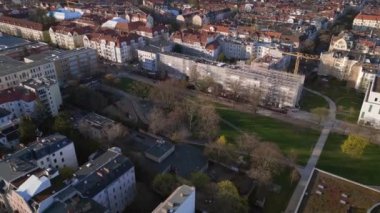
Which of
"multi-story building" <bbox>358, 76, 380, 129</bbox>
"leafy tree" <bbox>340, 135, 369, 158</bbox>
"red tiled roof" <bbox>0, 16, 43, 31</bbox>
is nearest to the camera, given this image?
"leafy tree" <bbox>340, 135, 369, 158</bbox>

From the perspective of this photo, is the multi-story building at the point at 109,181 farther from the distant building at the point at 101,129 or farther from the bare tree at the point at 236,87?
the bare tree at the point at 236,87

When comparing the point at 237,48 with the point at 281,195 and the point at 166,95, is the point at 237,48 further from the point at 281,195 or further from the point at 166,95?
the point at 281,195

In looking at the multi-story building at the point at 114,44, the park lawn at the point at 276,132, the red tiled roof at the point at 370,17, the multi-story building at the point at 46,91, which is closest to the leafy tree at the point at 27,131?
the multi-story building at the point at 46,91

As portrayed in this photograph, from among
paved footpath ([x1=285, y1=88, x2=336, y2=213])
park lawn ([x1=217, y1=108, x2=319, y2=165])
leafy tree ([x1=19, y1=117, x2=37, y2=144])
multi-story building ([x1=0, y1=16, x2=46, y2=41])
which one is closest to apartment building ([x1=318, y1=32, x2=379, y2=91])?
paved footpath ([x1=285, y1=88, x2=336, y2=213])

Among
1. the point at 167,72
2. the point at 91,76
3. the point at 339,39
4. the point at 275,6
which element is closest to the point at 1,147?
the point at 91,76

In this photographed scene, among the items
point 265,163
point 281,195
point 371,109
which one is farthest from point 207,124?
point 371,109

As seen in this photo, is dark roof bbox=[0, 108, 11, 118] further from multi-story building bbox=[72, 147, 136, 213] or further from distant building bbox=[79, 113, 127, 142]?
multi-story building bbox=[72, 147, 136, 213]

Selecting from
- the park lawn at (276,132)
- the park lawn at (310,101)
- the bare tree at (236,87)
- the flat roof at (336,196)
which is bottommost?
the park lawn at (276,132)

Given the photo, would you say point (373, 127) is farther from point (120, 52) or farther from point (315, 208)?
point (120, 52)
